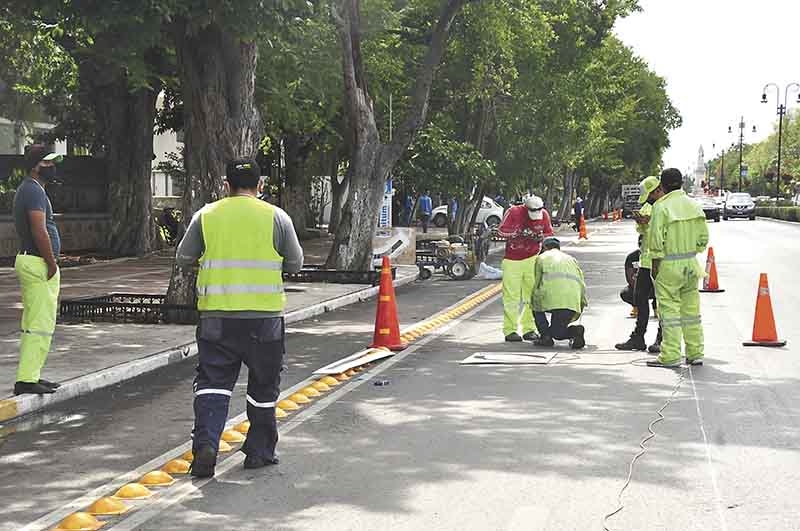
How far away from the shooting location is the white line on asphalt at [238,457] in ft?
20.8

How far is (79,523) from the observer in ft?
20.4

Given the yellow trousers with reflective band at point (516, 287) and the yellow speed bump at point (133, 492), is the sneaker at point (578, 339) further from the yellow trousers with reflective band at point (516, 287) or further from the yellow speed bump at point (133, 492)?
the yellow speed bump at point (133, 492)

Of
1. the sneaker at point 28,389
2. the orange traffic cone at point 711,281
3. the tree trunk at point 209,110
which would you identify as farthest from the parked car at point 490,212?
the sneaker at point 28,389

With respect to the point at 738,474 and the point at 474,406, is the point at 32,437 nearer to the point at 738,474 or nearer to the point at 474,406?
the point at 474,406

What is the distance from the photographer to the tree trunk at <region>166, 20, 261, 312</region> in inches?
635

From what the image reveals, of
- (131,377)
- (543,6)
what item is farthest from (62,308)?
(543,6)

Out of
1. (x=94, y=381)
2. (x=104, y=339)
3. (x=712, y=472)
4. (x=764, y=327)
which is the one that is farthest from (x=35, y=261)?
(x=764, y=327)

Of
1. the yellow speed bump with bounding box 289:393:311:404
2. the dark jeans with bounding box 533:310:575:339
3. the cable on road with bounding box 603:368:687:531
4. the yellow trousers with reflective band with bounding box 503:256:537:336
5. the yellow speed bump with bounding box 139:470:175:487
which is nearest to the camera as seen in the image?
the cable on road with bounding box 603:368:687:531

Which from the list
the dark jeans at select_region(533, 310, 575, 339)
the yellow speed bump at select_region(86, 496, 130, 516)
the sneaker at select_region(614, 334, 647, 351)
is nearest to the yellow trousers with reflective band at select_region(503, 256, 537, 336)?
the dark jeans at select_region(533, 310, 575, 339)

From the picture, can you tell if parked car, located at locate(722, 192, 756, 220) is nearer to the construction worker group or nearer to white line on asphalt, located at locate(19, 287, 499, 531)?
the construction worker group

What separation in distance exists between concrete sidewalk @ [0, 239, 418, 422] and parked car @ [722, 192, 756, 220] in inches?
2231

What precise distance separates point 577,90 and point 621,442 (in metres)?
30.4

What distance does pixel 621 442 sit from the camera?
8047 millimetres

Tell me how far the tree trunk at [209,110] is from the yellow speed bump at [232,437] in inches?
304
